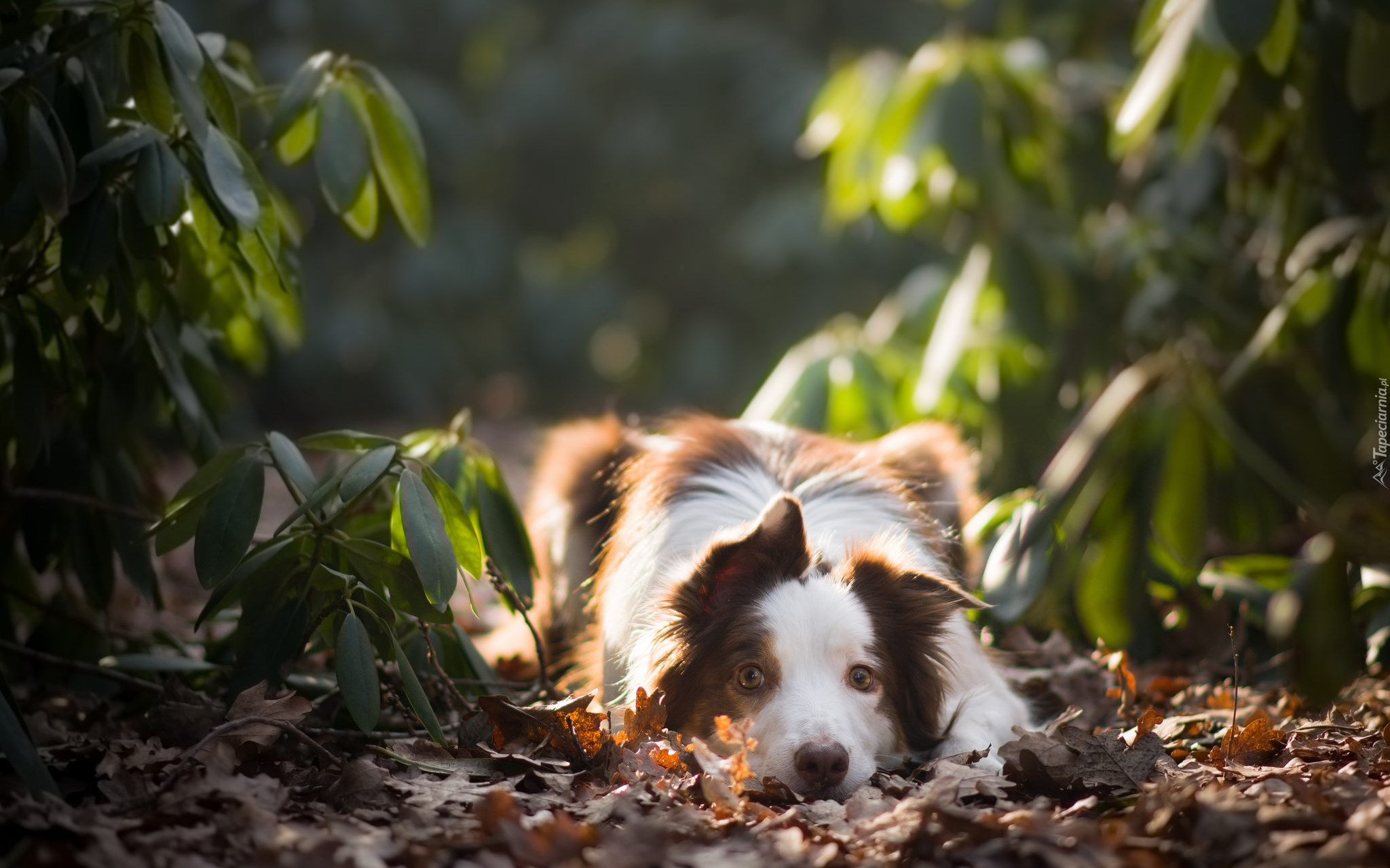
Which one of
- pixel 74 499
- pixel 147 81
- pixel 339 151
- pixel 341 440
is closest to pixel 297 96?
pixel 339 151

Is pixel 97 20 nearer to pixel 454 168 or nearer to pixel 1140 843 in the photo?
pixel 1140 843

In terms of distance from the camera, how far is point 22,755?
6.88 ft

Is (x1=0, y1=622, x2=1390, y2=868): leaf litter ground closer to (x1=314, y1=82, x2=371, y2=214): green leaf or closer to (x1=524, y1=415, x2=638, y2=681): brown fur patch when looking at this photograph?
(x1=524, y1=415, x2=638, y2=681): brown fur patch

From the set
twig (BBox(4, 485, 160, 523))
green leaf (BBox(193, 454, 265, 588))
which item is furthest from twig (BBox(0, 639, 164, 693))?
green leaf (BBox(193, 454, 265, 588))

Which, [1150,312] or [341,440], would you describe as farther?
[1150,312]

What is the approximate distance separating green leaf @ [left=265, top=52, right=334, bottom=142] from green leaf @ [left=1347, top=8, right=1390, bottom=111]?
8.83ft

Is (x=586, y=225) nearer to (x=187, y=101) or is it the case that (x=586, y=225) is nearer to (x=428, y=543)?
(x=187, y=101)

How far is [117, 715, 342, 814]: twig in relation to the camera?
2139mm

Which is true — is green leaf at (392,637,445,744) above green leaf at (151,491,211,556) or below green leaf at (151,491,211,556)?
below

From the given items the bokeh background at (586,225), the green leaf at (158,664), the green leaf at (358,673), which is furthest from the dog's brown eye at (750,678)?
the bokeh background at (586,225)

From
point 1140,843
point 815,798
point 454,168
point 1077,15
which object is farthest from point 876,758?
point 454,168

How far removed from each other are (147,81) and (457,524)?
1156 millimetres

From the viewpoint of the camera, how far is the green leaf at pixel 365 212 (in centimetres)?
312

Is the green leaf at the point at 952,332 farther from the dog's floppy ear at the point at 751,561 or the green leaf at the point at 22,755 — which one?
the green leaf at the point at 22,755
